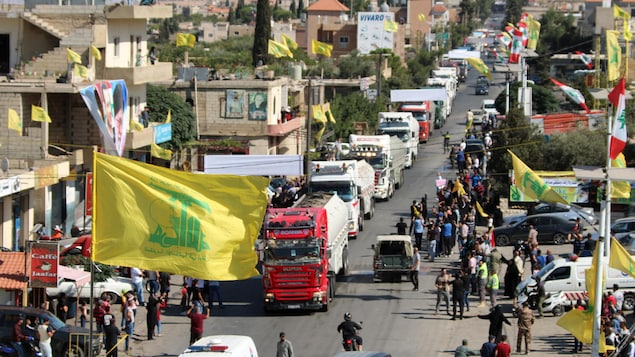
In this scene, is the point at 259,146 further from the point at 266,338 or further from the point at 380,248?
the point at 266,338

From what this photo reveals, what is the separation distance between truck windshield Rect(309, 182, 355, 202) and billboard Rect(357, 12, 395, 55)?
73.4 m

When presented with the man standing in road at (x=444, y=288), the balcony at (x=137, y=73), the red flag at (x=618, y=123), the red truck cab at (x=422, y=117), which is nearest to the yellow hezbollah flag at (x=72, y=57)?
the balcony at (x=137, y=73)

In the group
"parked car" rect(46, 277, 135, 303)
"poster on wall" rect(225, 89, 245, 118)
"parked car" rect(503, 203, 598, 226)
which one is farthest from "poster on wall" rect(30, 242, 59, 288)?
"poster on wall" rect(225, 89, 245, 118)

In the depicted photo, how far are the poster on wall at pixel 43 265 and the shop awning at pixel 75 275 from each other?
6.39 feet

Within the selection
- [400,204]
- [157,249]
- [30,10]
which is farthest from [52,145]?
[157,249]

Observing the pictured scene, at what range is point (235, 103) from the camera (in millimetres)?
61531

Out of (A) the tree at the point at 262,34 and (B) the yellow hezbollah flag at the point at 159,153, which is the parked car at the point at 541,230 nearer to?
(B) the yellow hezbollah flag at the point at 159,153

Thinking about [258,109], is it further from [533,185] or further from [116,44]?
[533,185]

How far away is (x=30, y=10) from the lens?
51.8 metres

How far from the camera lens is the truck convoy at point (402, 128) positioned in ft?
202

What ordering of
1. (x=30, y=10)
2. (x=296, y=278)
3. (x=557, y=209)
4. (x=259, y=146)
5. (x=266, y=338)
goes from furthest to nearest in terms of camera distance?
(x=259, y=146)
(x=30, y=10)
(x=557, y=209)
(x=296, y=278)
(x=266, y=338)

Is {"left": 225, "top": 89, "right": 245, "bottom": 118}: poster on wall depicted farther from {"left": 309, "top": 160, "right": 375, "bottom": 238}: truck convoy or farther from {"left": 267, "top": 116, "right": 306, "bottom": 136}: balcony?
{"left": 309, "top": 160, "right": 375, "bottom": 238}: truck convoy

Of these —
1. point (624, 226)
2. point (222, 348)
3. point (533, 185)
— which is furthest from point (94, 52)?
point (222, 348)

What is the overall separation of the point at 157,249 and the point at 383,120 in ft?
147
